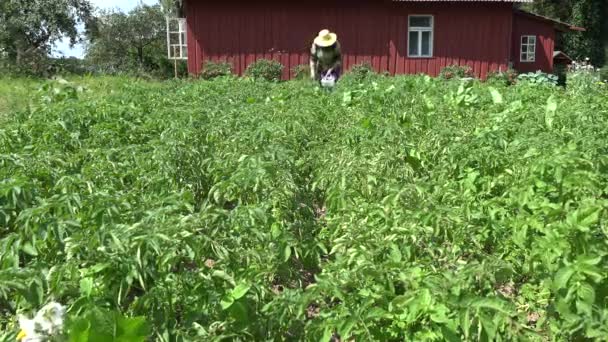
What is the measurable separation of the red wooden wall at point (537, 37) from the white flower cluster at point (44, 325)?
76.2 feet

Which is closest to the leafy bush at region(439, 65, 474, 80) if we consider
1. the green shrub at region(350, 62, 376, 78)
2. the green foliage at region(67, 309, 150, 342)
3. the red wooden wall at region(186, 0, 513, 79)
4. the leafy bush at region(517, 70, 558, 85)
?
the red wooden wall at region(186, 0, 513, 79)

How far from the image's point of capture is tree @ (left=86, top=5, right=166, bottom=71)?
3005 cm

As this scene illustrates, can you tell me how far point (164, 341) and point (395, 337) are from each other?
85 cm

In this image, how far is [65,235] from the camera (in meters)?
2.48

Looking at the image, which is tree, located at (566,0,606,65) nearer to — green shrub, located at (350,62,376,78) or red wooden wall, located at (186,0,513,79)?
red wooden wall, located at (186,0,513,79)

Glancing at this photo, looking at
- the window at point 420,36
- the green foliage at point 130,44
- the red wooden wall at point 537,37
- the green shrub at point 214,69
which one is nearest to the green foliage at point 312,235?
the green shrub at point 214,69

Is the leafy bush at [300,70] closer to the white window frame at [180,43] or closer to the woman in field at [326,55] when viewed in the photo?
the white window frame at [180,43]

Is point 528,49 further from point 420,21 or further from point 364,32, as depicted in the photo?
point 364,32

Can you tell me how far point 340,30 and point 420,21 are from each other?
2.63m

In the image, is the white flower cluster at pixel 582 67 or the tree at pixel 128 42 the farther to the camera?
the tree at pixel 128 42

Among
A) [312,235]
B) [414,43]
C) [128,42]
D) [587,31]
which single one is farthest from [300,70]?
[587,31]

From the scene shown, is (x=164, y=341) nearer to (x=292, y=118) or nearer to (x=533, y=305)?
(x=533, y=305)

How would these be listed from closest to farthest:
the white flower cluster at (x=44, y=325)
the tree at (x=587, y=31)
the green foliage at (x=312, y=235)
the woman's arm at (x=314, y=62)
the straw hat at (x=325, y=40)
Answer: the white flower cluster at (x=44, y=325) → the green foliage at (x=312, y=235) → the straw hat at (x=325, y=40) → the woman's arm at (x=314, y=62) → the tree at (x=587, y=31)

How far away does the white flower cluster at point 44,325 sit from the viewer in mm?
1748
